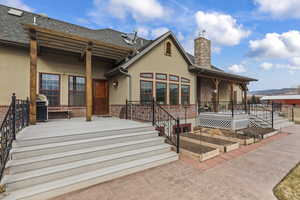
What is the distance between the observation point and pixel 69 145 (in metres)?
3.80

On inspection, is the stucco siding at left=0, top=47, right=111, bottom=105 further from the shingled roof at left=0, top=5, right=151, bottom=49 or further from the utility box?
the utility box

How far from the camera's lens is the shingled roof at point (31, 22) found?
22.6 feet

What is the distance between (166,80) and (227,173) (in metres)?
6.49

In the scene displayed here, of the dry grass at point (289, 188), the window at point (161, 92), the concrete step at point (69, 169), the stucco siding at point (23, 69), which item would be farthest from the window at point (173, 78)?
the dry grass at point (289, 188)

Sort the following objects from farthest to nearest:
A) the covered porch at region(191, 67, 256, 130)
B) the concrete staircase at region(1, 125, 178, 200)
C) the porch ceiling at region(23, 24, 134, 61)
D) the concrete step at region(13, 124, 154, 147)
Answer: the covered porch at region(191, 67, 256, 130) → the porch ceiling at region(23, 24, 134, 61) → the concrete step at region(13, 124, 154, 147) → the concrete staircase at region(1, 125, 178, 200)

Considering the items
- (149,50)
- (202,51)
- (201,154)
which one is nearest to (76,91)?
(149,50)

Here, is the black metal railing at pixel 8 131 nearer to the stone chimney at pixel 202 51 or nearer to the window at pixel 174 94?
the window at pixel 174 94

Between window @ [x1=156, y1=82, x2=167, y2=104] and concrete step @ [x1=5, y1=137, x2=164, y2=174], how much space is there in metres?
4.52

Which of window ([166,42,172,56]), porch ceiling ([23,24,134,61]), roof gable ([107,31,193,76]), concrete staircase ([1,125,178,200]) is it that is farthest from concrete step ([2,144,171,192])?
window ([166,42,172,56])

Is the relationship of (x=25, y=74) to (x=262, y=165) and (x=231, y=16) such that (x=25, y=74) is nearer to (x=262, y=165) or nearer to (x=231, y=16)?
(x=262, y=165)

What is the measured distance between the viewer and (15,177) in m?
2.87

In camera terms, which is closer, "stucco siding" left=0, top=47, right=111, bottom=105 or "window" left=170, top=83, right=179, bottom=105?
"stucco siding" left=0, top=47, right=111, bottom=105

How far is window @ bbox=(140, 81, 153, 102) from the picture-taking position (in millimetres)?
8523

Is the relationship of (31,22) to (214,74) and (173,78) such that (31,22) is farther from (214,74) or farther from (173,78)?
(214,74)
